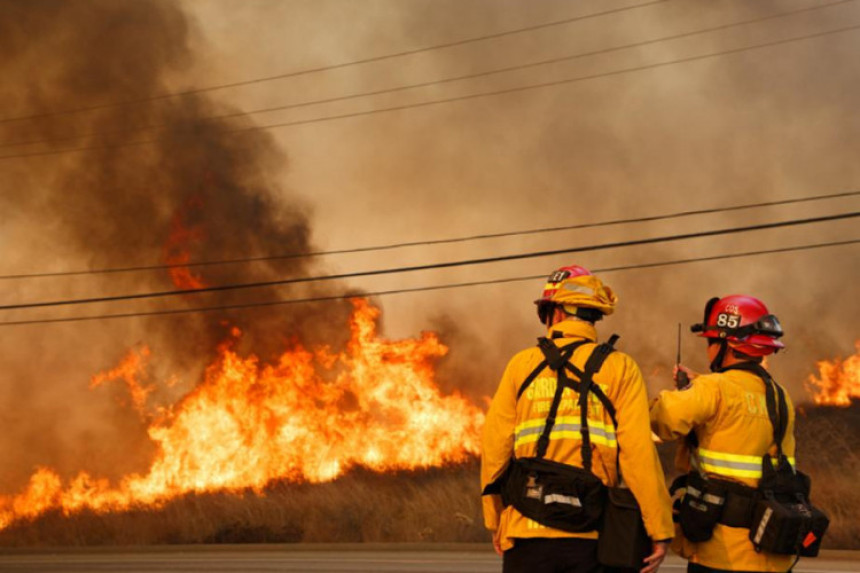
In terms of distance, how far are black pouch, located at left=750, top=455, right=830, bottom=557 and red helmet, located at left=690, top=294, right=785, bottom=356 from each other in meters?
0.47

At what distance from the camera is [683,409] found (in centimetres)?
409

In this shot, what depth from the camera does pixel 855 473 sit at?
1911 centimetres

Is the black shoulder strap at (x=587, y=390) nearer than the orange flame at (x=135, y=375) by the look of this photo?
Yes

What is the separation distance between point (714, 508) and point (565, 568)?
2.52ft

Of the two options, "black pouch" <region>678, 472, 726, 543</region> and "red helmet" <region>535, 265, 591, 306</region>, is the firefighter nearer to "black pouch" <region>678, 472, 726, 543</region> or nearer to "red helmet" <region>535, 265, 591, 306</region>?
"black pouch" <region>678, 472, 726, 543</region>

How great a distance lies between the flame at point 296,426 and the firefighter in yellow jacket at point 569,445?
762 inches

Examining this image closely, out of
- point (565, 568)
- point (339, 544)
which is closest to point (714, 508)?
point (565, 568)

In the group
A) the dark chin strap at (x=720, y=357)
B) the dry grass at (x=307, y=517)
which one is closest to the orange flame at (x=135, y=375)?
the dry grass at (x=307, y=517)

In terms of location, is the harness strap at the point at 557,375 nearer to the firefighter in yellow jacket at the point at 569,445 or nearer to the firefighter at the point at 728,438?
the firefighter in yellow jacket at the point at 569,445

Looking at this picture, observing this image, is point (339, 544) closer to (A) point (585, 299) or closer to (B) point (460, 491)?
(B) point (460, 491)

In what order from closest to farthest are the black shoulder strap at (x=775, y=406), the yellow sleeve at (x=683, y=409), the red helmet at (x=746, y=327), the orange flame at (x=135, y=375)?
the yellow sleeve at (x=683, y=409) → the black shoulder strap at (x=775, y=406) → the red helmet at (x=746, y=327) → the orange flame at (x=135, y=375)

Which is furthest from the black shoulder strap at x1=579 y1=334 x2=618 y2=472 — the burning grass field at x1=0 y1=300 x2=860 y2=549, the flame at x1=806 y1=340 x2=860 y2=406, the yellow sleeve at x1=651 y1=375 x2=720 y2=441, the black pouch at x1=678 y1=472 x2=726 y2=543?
the flame at x1=806 y1=340 x2=860 y2=406

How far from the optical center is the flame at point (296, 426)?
2386 cm

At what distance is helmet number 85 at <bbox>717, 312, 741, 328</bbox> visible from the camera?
4340 mm
